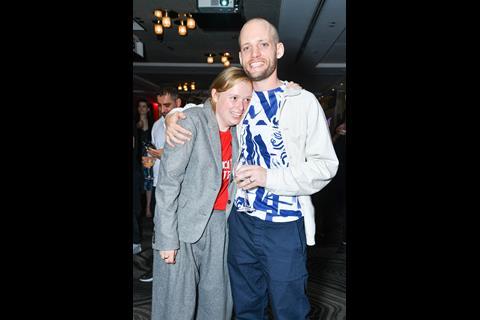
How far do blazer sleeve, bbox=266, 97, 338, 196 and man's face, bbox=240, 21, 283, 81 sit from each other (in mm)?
251

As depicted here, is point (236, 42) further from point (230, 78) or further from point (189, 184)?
point (189, 184)

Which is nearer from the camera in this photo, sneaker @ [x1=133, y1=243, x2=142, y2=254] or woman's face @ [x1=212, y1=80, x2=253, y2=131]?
woman's face @ [x1=212, y1=80, x2=253, y2=131]

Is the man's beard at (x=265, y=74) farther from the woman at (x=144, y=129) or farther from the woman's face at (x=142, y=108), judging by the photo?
the woman's face at (x=142, y=108)

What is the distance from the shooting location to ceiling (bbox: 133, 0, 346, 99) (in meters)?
7.21

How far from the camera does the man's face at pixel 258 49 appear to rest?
1652mm

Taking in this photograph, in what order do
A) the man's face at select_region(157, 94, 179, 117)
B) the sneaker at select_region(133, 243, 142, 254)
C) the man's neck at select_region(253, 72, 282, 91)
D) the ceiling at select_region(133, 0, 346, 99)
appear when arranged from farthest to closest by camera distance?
the ceiling at select_region(133, 0, 346, 99), the sneaker at select_region(133, 243, 142, 254), the man's face at select_region(157, 94, 179, 117), the man's neck at select_region(253, 72, 282, 91)

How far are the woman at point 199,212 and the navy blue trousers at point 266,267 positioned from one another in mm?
81

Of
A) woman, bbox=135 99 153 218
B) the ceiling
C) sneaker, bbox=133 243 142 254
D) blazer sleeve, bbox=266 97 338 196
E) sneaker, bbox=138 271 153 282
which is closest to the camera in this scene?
blazer sleeve, bbox=266 97 338 196

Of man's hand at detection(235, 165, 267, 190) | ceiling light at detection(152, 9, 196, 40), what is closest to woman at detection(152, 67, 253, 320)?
man's hand at detection(235, 165, 267, 190)

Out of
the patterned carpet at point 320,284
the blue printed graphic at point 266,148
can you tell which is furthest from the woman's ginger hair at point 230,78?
the patterned carpet at point 320,284

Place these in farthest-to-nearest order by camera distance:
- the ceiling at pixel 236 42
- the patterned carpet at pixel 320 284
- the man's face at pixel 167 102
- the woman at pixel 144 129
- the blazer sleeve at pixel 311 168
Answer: the ceiling at pixel 236 42, the woman at pixel 144 129, the man's face at pixel 167 102, the patterned carpet at pixel 320 284, the blazer sleeve at pixel 311 168

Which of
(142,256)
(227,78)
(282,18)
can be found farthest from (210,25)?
(227,78)

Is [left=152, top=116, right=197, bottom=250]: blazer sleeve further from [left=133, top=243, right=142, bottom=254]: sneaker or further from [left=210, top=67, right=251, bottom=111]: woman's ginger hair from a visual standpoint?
[left=133, top=243, right=142, bottom=254]: sneaker
